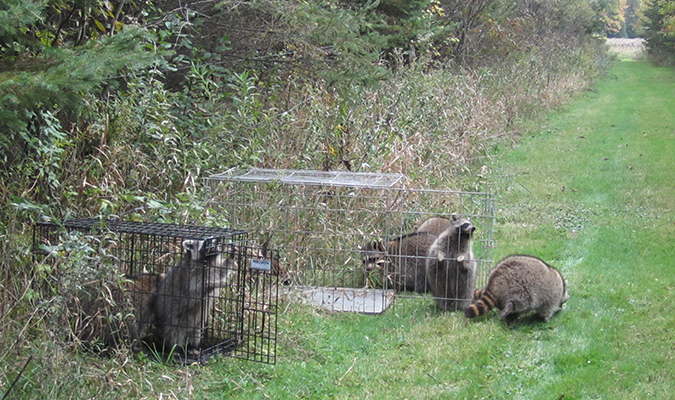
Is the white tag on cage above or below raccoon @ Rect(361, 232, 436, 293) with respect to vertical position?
above

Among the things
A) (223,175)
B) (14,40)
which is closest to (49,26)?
(14,40)

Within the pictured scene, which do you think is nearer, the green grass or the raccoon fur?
the green grass

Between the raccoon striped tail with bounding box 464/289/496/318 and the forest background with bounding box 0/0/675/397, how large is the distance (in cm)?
252

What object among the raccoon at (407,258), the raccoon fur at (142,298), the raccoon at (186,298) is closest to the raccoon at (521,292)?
the raccoon at (407,258)

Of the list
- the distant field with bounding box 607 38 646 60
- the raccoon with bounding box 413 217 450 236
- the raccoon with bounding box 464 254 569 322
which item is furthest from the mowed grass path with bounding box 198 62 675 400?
the distant field with bounding box 607 38 646 60

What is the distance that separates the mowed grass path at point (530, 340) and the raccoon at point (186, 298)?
0.39m

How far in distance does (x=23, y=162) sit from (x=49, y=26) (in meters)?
1.46

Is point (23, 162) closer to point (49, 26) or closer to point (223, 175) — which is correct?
point (49, 26)

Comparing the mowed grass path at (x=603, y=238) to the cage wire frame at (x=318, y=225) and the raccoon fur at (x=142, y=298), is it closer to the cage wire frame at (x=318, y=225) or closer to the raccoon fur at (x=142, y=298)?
the cage wire frame at (x=318, y=225)

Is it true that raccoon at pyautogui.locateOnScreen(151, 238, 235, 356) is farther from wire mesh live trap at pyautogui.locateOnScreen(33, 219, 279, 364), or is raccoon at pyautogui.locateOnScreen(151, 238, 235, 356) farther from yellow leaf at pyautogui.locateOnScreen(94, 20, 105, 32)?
yellow leaf at pyautogui.locateOnScreen(94, 20, 105, 32)

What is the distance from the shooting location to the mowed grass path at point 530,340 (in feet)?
16.4

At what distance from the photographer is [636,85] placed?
33906 millimetres

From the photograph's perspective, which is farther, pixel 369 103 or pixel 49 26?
pixel 369 103

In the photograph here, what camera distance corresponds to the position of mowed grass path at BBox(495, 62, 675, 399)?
5.35m
